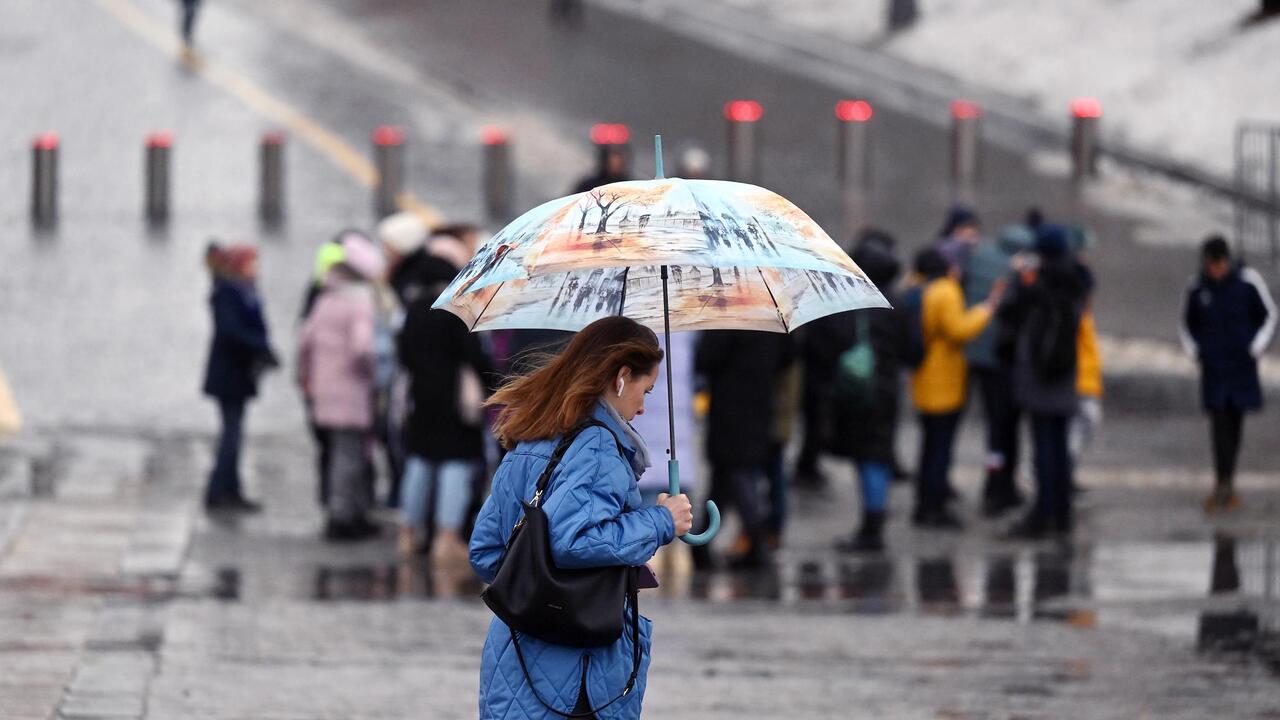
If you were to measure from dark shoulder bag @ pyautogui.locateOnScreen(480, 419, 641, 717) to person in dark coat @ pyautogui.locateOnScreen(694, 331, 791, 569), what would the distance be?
19.1ft

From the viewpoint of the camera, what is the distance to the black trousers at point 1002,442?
12617 millimetres

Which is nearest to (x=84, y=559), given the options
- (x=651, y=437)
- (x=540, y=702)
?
(x=651, y=437)

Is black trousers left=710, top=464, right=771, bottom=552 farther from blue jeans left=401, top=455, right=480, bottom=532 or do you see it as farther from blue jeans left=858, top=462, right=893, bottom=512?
blue jeans left=401, top=455, right=480, bottom=532

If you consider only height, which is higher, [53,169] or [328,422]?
[53,169]

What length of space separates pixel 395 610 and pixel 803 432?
4.50m

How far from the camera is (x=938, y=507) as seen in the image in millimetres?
12266

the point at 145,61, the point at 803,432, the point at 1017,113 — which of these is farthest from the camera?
the point at 145,61

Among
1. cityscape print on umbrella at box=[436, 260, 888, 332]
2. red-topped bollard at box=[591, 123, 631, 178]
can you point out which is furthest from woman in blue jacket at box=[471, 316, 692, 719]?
red-topped bollard at box=[591, 123, 631, 178]

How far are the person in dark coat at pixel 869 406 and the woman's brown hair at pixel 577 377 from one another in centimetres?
632

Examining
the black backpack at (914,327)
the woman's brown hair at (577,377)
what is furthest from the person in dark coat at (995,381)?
the woman's brown hair at (577,377)

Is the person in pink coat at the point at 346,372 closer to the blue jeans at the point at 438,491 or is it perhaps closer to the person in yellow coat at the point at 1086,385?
the blue jeans at the point at 438,491

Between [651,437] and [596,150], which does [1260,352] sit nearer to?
[651,437]

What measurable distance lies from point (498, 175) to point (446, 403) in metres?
9.98

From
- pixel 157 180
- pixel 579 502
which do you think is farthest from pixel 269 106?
pixel 579 502
